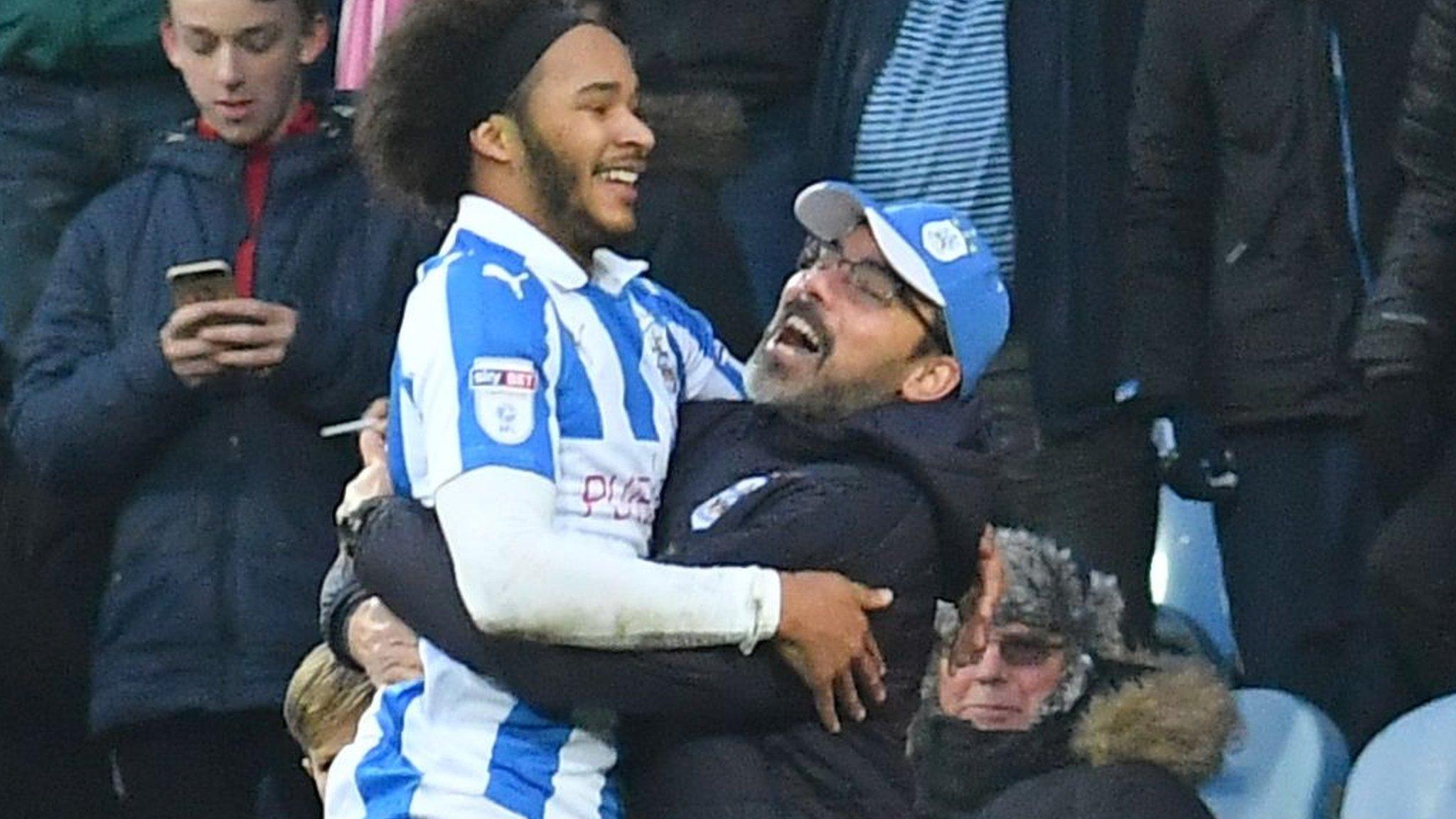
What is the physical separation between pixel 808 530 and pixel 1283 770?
1.45 metres

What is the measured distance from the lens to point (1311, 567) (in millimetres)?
5344

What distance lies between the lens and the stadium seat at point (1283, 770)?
500 centimetres

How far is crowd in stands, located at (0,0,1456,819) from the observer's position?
162 inches

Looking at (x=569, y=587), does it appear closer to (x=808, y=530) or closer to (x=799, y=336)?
(x=808, y=530)

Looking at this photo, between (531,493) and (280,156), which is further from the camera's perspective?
(280,156)

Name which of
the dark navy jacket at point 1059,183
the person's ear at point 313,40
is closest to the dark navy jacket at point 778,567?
the dark navy jacket at point 1059,183

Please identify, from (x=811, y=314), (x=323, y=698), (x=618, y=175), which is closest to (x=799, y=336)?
(x=811, y=314)

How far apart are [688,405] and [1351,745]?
1702mm

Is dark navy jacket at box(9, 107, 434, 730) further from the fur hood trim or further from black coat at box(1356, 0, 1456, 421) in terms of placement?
black coat at box(1356, 0, 1456, 421)

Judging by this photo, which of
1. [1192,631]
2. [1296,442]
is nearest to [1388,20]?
[1296,442]

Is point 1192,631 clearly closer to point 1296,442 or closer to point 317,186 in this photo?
point 1296,442

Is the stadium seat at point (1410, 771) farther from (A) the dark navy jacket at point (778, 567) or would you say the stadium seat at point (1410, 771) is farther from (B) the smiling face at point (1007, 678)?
(A) the dark navy jacket at point (778, 567)

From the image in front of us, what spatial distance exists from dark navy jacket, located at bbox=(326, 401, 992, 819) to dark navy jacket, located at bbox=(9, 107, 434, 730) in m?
1.25

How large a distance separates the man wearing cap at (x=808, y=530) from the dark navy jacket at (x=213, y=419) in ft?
4.02
